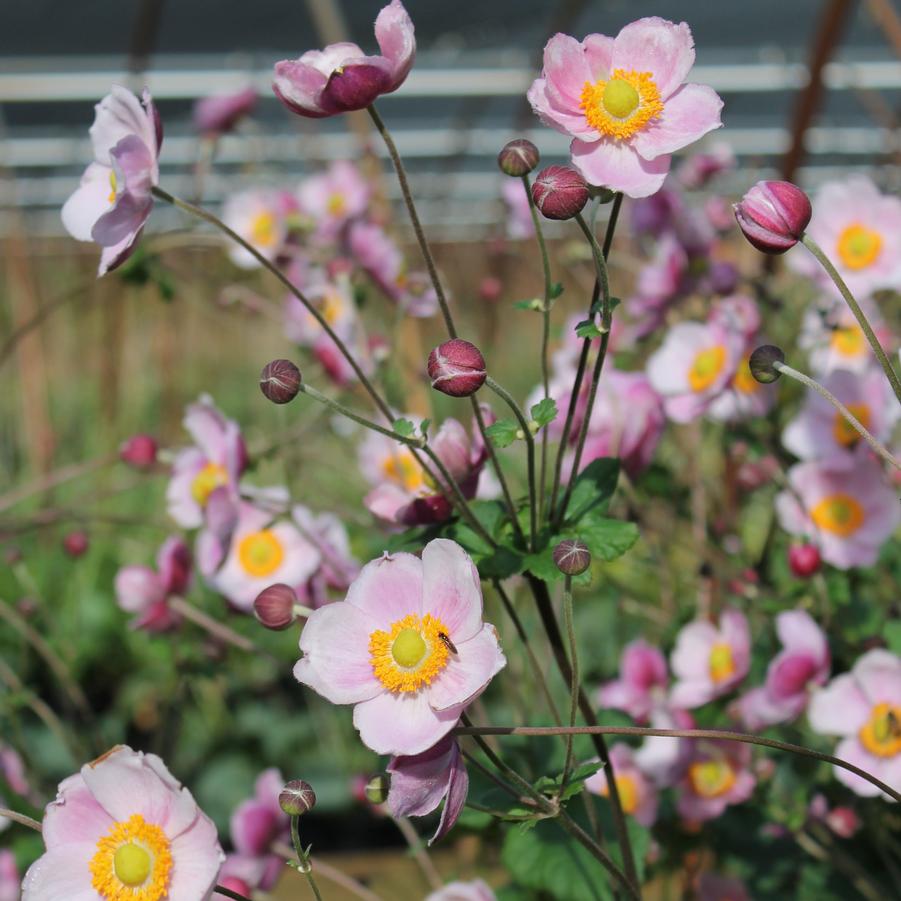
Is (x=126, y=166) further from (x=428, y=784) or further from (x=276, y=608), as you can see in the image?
(x=428, y=784)

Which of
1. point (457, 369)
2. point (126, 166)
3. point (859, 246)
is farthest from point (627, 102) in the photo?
point (859, 246)

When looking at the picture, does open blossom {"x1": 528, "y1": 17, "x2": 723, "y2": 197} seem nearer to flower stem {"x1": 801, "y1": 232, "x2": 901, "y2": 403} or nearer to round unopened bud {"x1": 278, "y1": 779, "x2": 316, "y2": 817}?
flower stem {"x1": 801, "y1": 232, "x2": 901, "y2": 403}

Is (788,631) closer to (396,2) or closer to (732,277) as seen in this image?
(732,277)

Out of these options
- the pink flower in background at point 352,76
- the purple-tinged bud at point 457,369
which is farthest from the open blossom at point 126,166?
the purple-tinged bud at point 457,369

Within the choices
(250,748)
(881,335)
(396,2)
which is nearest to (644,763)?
(881,335)

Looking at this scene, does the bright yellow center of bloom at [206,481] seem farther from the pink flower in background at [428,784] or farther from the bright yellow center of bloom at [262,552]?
the pink flower in background at [428,784]

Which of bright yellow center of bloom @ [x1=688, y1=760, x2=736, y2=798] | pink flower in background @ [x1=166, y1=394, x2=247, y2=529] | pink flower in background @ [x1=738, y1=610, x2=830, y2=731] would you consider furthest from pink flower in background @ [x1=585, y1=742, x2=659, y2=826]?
pink flower in background @ [x1=166, y1=394, x2=247, y2=529]
